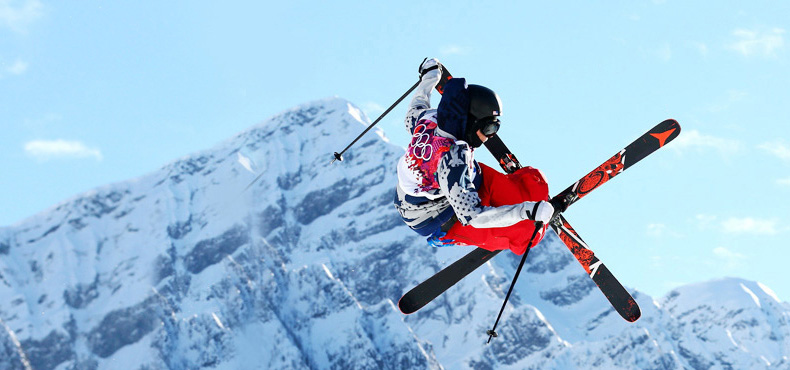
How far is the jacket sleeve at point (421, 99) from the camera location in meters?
7.89

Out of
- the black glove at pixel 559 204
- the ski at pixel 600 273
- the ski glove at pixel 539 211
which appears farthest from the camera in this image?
the ski at pixel 600 273

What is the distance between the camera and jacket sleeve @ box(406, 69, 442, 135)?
7.89 m

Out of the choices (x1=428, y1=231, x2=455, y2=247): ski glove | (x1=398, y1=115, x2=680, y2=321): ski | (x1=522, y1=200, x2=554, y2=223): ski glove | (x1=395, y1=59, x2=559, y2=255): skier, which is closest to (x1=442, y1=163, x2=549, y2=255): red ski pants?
(x1=395, y1=59, x2=559, y2=255): skier

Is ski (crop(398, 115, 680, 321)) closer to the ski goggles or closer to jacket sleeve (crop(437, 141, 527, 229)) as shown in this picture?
the ski goggles

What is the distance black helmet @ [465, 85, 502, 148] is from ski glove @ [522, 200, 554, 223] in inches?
32.4

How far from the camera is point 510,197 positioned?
700 centimetres

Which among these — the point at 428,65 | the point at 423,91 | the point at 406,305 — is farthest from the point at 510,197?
the point at 406,305

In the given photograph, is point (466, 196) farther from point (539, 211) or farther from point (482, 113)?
point (482, 113)

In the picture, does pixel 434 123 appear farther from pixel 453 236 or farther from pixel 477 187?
pixel 453 236

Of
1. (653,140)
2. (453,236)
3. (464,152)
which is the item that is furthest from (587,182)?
(464,152)

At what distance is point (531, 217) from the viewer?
6.35 metres

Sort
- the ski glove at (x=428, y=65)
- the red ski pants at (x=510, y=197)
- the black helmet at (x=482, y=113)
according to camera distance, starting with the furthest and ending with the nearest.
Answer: the ski glove at (x=428, y=65) → the red ski pants at (x=510, y=197) → the black helmet at (x=482, y=113)

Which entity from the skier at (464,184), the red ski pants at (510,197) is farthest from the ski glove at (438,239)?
the red ski pants at (510,197)

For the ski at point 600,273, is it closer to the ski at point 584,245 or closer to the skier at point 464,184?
the ski at point 584,245
